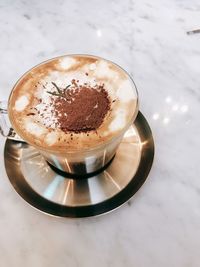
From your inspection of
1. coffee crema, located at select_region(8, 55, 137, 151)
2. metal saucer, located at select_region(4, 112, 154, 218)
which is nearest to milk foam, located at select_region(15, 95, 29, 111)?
coffee crema, located at select_region(8, 55, 137, 151)

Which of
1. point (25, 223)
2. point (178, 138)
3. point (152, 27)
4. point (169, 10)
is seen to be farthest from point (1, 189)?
point (169, 10)

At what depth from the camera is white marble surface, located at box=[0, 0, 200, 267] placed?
671mm

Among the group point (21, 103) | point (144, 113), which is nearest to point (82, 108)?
point (21, 103)

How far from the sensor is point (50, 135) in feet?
2.10

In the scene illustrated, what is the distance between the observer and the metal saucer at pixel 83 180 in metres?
0.71

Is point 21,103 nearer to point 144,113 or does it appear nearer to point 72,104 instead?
point 72,104

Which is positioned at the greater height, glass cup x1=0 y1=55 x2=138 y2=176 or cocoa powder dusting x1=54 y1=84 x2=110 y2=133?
cocoa powder dusting x1=54 y1=84 x2=110 y2=133

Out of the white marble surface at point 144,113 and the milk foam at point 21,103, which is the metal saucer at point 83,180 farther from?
the milk foam at point 21,103

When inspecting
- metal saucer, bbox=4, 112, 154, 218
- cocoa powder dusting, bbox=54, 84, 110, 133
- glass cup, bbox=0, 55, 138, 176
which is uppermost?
cocoa powder dusting, bbox=54, 84, 110, 133

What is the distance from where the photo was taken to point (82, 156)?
25.5 inches

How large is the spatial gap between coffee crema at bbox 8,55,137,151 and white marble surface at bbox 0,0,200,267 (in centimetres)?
18

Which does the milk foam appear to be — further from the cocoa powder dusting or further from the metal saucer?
the metal saucer

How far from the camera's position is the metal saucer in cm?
71

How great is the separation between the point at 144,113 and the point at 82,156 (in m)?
0.29
